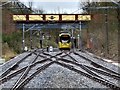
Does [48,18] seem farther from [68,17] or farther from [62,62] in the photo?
[62,62]

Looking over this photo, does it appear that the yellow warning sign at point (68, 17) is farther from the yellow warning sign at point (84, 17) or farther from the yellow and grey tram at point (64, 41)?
the yellow and grey tram at point (64, 41)

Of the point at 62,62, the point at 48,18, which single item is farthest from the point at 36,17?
the point at 62,62

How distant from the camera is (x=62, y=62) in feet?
70.1

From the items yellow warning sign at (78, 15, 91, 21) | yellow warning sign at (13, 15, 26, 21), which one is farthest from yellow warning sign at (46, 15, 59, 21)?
yellow warning sign at (13, 15, 26, 21)

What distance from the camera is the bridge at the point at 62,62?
1287cm

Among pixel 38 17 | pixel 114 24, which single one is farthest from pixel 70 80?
pixel 38 17

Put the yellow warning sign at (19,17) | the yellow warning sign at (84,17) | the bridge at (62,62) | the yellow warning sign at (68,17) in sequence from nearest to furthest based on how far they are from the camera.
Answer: the bridge at (62,62), the yellow warning sign at (84,17), the yellow warning sign at (19,17), the yellow warning sign at (68,17)

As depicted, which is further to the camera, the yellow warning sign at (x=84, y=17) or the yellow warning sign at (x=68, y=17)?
the yellow warning sign at (x=68, y=17)

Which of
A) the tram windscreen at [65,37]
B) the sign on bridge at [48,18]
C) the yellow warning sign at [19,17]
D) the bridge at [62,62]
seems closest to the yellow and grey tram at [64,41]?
the tram windscreen at [65,37]

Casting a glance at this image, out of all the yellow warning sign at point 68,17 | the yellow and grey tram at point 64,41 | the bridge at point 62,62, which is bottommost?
the yellow and grey tram at point 64,41

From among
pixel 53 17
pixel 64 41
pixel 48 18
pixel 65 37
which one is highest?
pixel 53 17

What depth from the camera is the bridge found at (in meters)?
12.9

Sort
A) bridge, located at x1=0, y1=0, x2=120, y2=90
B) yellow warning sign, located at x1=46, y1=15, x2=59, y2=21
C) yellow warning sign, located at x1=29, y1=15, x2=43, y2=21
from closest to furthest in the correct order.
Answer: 1. bridge, located at x1=0, y1=0, x2=120, y2=90
2. yellow warning sign, located at x1=46, y1=15, x2=59, y2=21
3. yellow warning sign, located at x1=29, y1=15, x2=43, y2=21

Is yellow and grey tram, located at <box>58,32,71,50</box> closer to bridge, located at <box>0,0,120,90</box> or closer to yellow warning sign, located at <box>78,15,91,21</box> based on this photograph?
bridge, located at <box>0,0,120,90</box>
